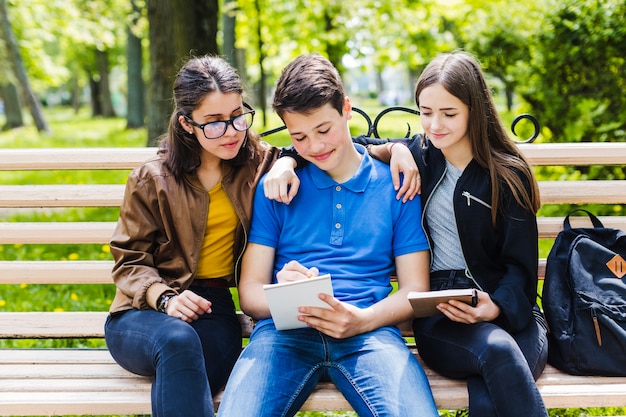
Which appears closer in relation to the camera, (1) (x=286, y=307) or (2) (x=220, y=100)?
(1) (x=286, y=307)

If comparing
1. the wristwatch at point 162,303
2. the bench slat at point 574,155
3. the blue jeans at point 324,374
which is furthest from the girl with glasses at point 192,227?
the bench slat at point 574,155

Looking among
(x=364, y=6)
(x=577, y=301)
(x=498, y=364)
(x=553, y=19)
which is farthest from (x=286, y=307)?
(x=364, y=6)

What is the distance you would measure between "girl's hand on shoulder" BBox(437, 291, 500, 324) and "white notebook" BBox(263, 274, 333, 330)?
446 millimetres

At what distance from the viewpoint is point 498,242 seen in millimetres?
2826

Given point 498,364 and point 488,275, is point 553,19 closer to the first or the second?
point 488,275

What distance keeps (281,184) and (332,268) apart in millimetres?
390

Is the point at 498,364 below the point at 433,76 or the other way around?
below

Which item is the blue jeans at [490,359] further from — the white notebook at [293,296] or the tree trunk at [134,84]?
the tree trunk at [134,84]

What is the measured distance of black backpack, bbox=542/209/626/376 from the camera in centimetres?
271

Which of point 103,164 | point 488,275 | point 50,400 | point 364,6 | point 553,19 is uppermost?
point 364,6

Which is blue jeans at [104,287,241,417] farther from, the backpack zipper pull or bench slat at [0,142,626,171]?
the backpack zipper pull

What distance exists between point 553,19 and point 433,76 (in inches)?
140

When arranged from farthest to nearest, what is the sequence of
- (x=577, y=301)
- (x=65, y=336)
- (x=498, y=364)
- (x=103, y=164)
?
(x=103, y=164) → (x=65, y=336) → (x=577, y=301) → (x=498, y=364)

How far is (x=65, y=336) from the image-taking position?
3.18 meters
